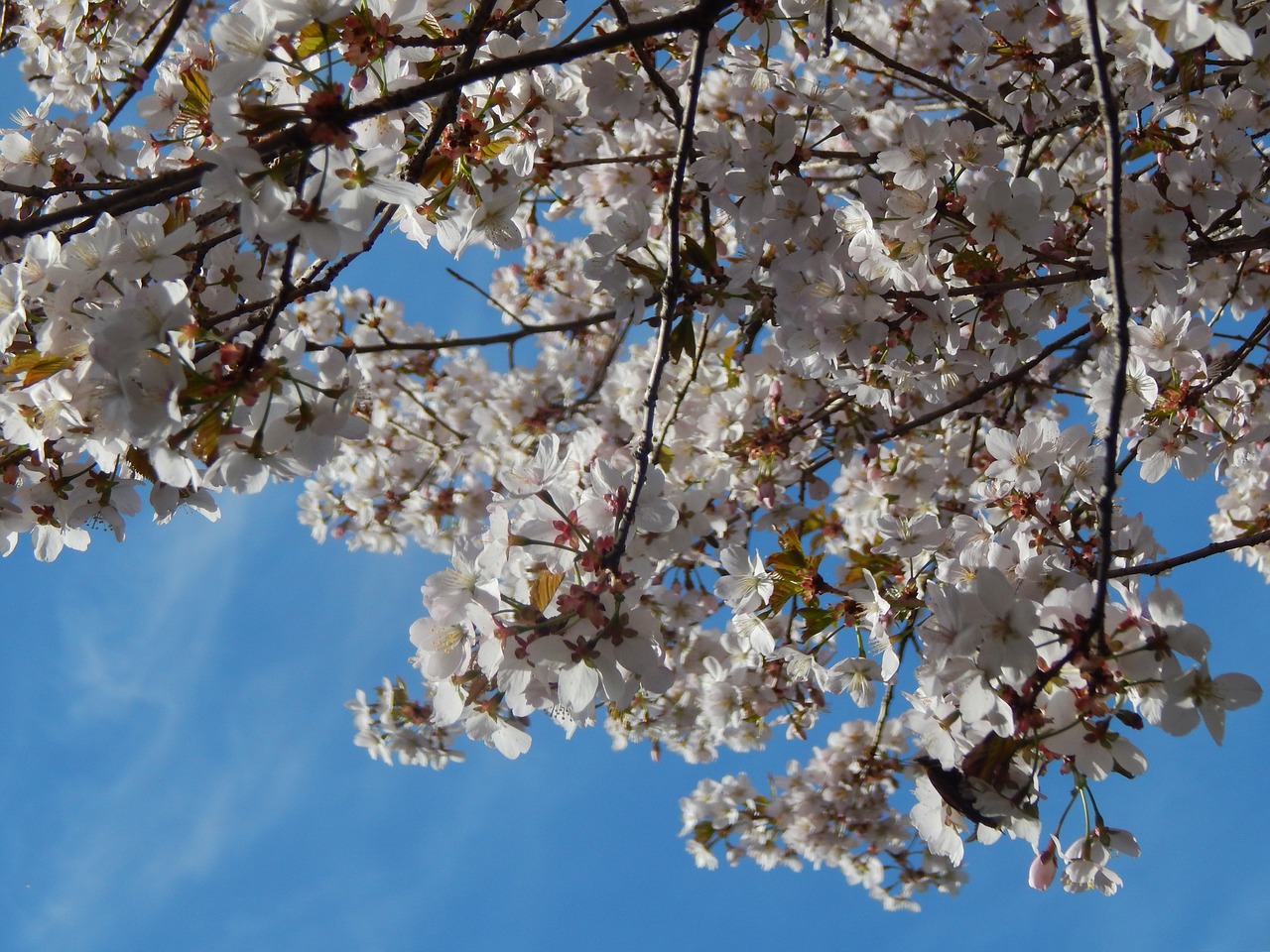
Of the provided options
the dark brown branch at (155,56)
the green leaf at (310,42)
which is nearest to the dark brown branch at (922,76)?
the green leaf at (310,42)

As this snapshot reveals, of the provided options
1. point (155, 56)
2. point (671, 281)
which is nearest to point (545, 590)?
point (671, 281)

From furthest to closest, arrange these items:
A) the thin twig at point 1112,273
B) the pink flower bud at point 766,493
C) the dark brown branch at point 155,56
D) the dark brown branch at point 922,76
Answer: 1. the pink flower bud at point 766,493
2. the dark brown branch at point 922,76
3. the dark brown branch at point 155,56
4. the thin twig at point 1112,273

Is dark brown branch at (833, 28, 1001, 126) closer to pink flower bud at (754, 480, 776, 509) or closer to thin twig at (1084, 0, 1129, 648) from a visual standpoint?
thin twig at (1084, 0, 1129, 648)

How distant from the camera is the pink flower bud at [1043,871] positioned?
187 cm

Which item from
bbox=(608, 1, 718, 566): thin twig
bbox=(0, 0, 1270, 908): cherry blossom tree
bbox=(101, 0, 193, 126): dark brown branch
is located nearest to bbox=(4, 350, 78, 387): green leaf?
bbox=(0, 0, 1270, 908): cherry blossom tree

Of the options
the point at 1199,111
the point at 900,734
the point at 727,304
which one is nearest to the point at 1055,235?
the point at 1199,111

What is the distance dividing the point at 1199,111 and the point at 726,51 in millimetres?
1480

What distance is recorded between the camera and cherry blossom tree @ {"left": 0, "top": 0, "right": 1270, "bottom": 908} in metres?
1.59

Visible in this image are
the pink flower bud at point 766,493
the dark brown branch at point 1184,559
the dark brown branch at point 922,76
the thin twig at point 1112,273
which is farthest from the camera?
the pink flower bud at point 766,493

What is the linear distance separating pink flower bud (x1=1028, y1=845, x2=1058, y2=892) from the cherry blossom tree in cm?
1

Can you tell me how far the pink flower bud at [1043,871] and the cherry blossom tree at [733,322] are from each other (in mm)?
13

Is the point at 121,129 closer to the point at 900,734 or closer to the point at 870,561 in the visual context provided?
the point at 870,561

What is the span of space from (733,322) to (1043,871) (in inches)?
63.3

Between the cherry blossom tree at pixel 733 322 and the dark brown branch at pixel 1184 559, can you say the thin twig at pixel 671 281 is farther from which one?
the dark brown branch at pixel 1184 559
